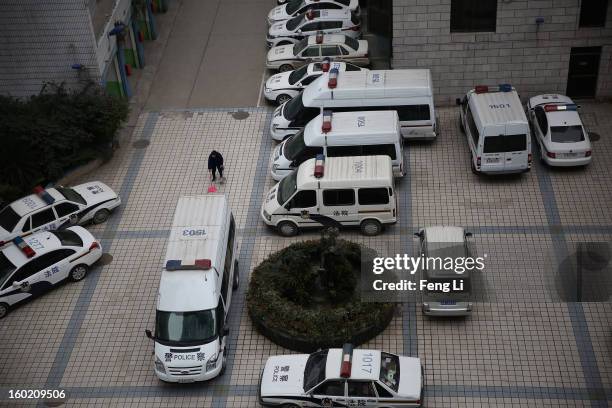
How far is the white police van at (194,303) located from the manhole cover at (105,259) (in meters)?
3.50

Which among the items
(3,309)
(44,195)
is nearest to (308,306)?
(3,309)

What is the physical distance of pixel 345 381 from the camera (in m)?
19.5

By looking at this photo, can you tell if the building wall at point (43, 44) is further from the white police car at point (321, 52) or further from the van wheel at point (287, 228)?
the van wheel at point (287, 228)

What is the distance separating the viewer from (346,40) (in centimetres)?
3269

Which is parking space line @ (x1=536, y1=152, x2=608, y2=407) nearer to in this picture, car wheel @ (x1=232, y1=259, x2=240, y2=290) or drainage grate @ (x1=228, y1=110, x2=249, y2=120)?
car wheel @ (x1=232, y1=259, x2=240, y2=290)

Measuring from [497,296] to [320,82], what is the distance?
9.62 m

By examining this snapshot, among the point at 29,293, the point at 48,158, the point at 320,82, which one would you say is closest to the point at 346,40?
the point at 320,82

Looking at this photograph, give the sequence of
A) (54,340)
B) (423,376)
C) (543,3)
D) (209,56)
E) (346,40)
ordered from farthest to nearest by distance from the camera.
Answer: (209,56) < (346,40) < (543,3) < (54,340) < (423,376)

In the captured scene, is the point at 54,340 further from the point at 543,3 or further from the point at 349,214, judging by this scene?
the point at 543,3

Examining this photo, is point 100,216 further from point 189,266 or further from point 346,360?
point 346,360

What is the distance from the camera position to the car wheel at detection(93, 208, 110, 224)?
26594 mm

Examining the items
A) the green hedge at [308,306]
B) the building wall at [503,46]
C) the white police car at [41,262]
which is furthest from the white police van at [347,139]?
the white police car at [41,262]

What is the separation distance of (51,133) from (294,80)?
889 cm

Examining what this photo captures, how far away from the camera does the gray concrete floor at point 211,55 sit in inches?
1288
